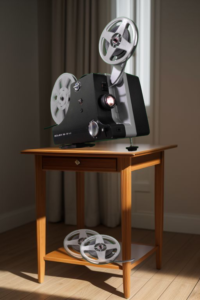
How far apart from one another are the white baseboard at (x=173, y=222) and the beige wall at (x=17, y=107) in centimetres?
89

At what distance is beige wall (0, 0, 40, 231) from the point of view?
3.06 meters

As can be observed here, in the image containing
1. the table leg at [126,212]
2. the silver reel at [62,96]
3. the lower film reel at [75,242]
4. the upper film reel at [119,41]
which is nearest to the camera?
the upper film reel at [119,41]

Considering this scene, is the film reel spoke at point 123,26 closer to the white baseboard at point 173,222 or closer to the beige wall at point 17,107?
the beige wall at point 17,107

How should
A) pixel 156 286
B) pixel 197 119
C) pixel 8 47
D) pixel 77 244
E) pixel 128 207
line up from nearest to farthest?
pixel 128 207
pixel 156 286
pixel 77 244
pixel 197 119
pixel 8 47

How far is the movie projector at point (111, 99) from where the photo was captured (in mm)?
1648

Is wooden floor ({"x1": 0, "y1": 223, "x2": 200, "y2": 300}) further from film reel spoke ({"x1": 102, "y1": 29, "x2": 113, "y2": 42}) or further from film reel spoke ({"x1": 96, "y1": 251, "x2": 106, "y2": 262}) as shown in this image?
film reel spoke ({"x1": 102, "y1": 29, "x2": 113, "y2": 42})

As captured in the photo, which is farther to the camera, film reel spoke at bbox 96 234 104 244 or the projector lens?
film reel spoke at bbox 96 234 104 244

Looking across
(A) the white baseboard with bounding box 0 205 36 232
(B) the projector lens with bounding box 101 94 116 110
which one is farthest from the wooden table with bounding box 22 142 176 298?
(A) the white baseboard with bounding box 0 205 36 232

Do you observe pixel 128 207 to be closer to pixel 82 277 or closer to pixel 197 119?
pixel 82 277

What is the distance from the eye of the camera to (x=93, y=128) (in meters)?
1.66

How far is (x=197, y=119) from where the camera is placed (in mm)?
2895

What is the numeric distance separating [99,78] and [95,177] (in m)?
1.47

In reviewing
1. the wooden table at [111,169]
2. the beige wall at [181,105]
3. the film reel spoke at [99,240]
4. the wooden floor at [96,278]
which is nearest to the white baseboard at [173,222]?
the beige wall at [181,105]

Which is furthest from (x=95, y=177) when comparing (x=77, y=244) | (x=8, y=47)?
(x=8, y=47)
